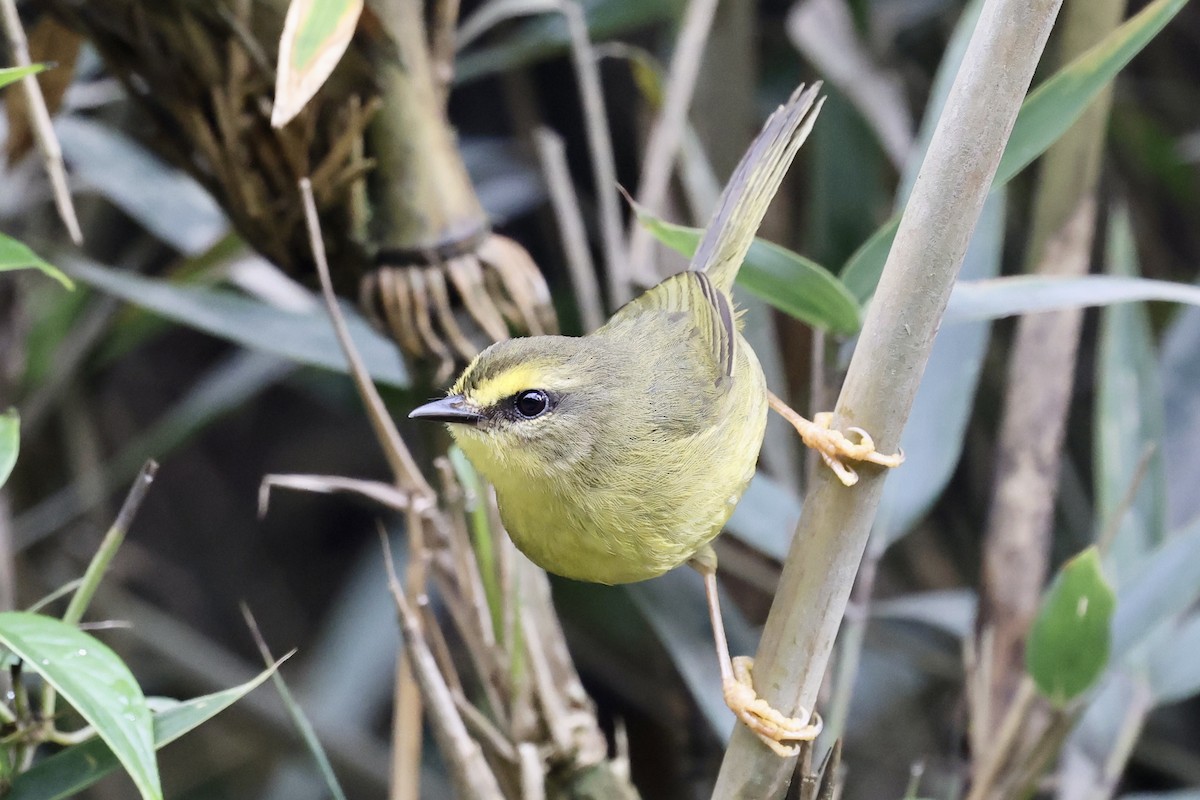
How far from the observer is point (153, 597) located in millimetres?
3125

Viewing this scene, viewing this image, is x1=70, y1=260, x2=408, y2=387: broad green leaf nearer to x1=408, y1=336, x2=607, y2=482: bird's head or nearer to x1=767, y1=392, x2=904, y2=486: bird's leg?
x1=408, y1=336, x2=607, y2=482: bird's head

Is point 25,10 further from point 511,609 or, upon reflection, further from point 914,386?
point 914,386

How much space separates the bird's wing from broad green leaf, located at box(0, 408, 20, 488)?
81 centimetres

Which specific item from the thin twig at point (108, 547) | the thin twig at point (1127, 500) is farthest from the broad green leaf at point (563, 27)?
the thin twig at point (108, 547)

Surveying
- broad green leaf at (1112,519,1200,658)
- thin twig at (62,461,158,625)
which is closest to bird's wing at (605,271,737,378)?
broad green leaf at (1112,519,1200,658)

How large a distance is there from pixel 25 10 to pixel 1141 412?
209 centimetres

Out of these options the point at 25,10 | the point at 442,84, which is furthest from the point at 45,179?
the point at 442,84

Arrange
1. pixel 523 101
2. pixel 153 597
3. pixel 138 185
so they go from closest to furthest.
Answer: pixel 138 185 → pixel 523 101 → pixel 153 597

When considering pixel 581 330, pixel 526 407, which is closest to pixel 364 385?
pixel 526 407

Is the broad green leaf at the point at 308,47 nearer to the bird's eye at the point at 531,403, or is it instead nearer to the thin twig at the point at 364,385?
the thin twig at the point at 364,385

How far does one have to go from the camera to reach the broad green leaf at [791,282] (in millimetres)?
1178

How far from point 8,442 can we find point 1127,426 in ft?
4.98

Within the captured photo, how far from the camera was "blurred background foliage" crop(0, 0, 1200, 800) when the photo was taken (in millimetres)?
1611

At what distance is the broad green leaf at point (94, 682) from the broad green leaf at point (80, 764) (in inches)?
2.7
